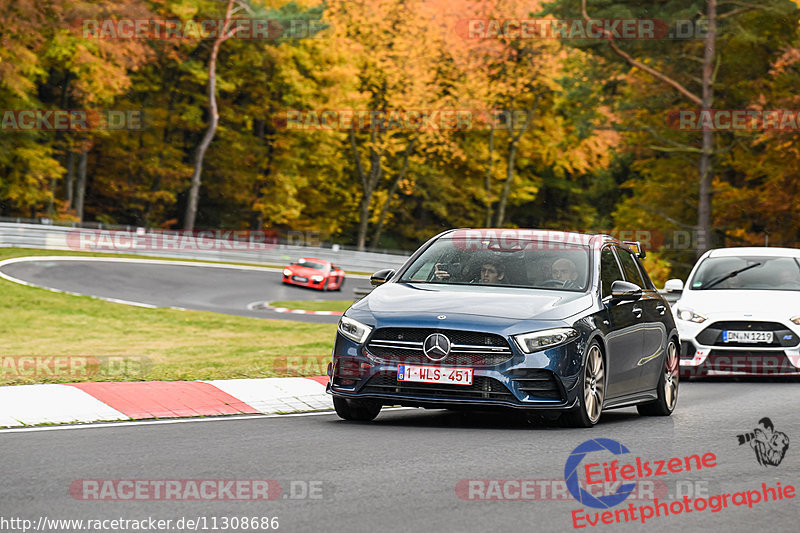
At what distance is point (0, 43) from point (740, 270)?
3804 cm

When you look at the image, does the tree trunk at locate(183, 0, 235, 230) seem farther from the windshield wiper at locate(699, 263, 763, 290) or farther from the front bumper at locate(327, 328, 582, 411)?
the front bumper at locate(327, 328, 582, 411)

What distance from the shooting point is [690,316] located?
55.0ft

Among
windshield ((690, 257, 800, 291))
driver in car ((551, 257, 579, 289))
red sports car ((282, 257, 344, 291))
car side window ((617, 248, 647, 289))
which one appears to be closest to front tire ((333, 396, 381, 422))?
driver in car ((551, 257, 579, 289))

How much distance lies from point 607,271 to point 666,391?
1.57 m

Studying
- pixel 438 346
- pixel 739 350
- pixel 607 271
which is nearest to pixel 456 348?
pixel 438 346

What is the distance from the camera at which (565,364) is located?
963 centimetres

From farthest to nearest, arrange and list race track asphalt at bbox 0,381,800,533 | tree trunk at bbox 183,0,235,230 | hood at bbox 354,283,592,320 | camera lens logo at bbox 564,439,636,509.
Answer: tree trunk at bbox 183,0,235,230 → hood at bbox 354,283,592,320 → camera lens logo at bbox 564,439,636,509 → race track asphalt at bbox 0,381,800,533

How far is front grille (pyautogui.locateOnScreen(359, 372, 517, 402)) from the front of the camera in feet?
31.3

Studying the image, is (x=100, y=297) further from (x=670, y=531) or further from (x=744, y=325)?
(x=670, y=531)

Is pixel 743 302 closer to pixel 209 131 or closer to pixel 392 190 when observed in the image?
pixel 209 131

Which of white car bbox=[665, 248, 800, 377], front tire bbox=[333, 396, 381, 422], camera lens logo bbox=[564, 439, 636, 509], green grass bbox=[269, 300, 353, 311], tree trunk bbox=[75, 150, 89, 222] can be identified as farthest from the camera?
tree trunk bbox=[75, 150, 89, 222]

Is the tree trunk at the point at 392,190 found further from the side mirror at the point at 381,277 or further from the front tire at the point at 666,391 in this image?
the side mirror at the point at 381,277

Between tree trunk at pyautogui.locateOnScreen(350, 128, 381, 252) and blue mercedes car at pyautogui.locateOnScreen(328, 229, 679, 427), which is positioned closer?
blue mercedes car at pyautogui.locateOnScreen(328, 229, 679, 427)

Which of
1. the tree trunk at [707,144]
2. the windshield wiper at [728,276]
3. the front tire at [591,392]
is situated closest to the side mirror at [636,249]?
the front tire at [591,392]
